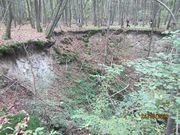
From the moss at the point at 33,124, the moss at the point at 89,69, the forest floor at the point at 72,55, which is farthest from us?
the moss at the point at 89,69

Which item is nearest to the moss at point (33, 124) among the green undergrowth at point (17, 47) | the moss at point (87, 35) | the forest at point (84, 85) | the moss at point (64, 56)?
the forest at point (84, 85)

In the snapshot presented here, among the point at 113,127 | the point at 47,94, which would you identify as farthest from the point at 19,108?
the point at 113,127

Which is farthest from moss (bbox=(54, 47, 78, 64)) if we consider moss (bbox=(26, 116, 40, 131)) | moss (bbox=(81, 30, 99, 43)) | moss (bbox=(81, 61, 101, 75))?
moss (bbox=(26, 116, 40, 131))

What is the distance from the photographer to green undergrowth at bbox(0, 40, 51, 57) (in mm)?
9328

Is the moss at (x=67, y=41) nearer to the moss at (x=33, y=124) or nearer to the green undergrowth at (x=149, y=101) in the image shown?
the green undergrowth at (x=149, y=101)

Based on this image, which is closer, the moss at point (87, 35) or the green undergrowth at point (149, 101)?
the green undergrowth at point (149, 101)

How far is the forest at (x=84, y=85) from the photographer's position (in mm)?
3238

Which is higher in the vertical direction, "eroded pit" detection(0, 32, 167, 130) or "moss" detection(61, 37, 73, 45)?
"moss" detection(61, 37, 73, 45)

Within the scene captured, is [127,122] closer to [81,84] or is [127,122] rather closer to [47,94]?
[47,94]

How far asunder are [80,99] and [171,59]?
760 cm

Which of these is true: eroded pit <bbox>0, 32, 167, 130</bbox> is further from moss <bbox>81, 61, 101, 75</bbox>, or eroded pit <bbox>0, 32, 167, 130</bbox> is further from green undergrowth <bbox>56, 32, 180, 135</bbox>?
green undergrowth <bbox>56, 32, 180, 135</bbox>

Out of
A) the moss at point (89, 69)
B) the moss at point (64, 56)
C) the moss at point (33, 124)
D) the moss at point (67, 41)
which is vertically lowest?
the moss at point (89, 69)

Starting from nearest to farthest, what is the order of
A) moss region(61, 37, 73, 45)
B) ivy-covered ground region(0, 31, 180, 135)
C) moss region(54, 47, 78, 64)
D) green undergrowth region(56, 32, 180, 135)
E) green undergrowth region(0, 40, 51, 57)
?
green undergrowth region(56, 32, 180, 135), ivy-covered ground region(0, 31, 180, 135), green undergrowth region(0, 40, 51, 57), moss region(54, 47, 78, 64), moss region(61, 37, 73, 45)

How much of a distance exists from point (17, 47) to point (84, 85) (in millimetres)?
3800
